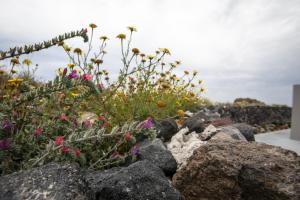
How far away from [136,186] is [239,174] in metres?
1.11

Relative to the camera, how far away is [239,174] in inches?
130

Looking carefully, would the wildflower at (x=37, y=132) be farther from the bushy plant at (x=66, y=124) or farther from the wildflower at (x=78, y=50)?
the wildflower at (x=78, y=50)

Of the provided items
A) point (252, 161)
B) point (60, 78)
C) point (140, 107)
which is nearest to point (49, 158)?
point (60, 78)

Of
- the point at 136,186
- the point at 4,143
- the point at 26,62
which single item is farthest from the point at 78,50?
the point at 136,186

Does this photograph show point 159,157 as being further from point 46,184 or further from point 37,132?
point 46,184

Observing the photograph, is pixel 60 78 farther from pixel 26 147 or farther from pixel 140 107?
pixel 140 107

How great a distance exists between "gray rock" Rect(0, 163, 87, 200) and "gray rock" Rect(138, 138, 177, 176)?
1759 mm

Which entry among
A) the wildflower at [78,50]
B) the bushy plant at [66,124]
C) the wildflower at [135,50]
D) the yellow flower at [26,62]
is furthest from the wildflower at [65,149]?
the yellow flower at [26,62]

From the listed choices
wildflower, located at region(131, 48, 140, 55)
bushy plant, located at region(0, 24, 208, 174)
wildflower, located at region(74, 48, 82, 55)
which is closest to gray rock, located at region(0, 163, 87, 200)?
bushy plant, located at region(0, 24, 208, 174)

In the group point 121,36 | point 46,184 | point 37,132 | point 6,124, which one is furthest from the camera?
point 121,36

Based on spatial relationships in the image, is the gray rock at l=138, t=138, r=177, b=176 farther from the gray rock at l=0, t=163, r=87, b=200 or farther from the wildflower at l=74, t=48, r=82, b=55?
the wildflower at l=74, t=48, r=82, b=55

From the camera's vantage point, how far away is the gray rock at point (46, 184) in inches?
78.3

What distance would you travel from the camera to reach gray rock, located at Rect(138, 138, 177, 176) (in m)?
3.87

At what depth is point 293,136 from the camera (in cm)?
839
